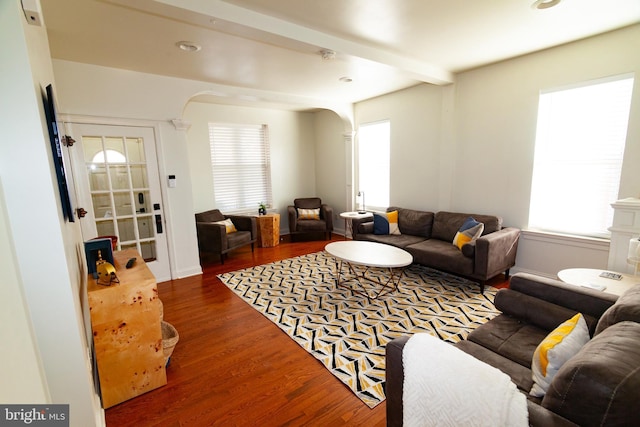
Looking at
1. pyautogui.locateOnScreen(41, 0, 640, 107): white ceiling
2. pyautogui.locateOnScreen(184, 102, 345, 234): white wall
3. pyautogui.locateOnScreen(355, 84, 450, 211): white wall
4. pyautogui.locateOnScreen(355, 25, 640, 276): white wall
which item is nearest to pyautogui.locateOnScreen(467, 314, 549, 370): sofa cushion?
pyautogui.locateOnScreen(355, 25, 640, 276): white wall

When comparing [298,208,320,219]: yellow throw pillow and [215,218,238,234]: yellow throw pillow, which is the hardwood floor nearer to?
[215,218,238,234]: yellow throw pillow

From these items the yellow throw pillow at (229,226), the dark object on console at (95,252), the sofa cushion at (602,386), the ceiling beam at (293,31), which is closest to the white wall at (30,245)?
the dark object on console at (95,252)

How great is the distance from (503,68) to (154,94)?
14.4ft

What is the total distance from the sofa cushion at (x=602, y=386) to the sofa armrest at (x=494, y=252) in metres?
2.20

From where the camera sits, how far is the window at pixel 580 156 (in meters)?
2.89

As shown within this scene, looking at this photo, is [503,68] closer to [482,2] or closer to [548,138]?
[548,138]

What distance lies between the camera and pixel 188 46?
2854 mm

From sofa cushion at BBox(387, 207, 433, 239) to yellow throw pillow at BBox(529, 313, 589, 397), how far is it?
3.05m

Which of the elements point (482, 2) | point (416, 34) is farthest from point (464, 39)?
point (482, 2)

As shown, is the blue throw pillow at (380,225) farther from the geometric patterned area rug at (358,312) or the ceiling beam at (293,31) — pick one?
the ceiling beam at (293,31)

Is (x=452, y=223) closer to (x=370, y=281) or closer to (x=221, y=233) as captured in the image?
(x=370, y=281)

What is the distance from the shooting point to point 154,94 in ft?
12.0

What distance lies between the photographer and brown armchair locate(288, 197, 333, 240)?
5.79 m

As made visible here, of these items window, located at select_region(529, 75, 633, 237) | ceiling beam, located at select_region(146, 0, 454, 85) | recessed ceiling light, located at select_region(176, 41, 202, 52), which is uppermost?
recessed ceiling light, located at select_region(176, 41, 202, 52)
